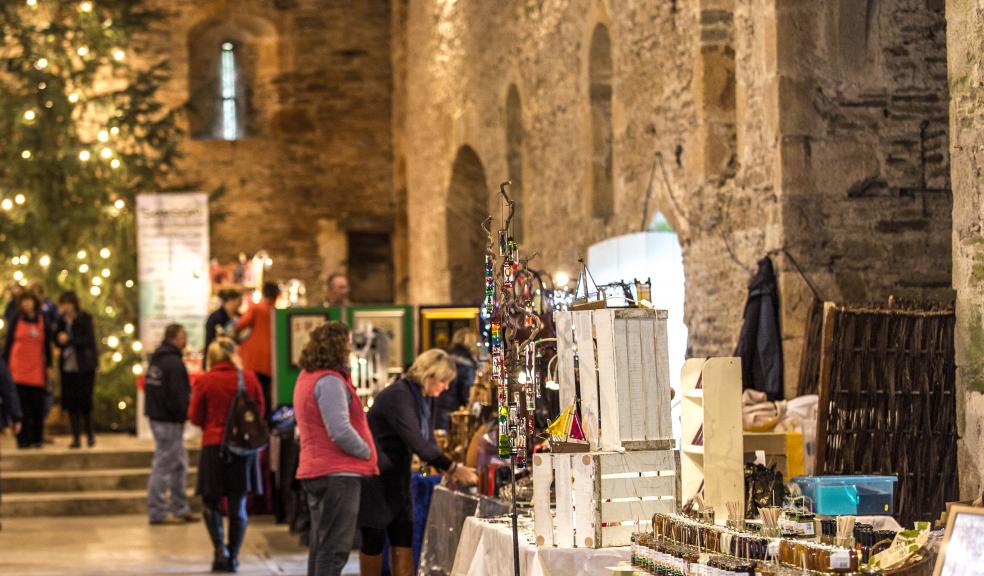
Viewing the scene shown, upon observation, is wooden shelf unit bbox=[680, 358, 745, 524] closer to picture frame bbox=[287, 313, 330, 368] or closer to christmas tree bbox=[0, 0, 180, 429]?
picture frame bbox=[287, 313, 330, 368]

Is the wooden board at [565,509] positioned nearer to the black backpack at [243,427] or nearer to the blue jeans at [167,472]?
the black backpack at [243,427]

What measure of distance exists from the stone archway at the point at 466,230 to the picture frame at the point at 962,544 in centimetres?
1257

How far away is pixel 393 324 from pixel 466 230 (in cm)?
532

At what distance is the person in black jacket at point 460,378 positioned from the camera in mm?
A: 9570

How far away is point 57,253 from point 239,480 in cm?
736

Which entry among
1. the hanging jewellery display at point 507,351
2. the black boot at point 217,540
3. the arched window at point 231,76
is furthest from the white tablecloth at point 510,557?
the arched window at point 231,76

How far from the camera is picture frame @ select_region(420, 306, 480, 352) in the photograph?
1134 centimetres

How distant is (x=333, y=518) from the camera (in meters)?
6.73

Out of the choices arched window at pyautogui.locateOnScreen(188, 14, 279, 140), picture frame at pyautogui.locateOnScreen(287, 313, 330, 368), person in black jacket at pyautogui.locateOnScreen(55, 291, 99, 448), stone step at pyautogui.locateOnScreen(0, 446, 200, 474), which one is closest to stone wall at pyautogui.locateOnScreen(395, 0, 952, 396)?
picture frame at pyautogui.locateOnScreen(287, 313, 330, 368)

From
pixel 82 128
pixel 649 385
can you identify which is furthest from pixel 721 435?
pixel 82 128

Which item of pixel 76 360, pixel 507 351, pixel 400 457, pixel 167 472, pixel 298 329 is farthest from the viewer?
pixel 76 360

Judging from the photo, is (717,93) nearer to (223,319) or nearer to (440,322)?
(440,322)

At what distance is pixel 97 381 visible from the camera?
610 inches

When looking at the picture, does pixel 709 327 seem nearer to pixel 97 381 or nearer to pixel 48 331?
pixel 48 331
